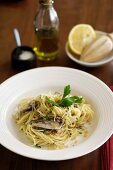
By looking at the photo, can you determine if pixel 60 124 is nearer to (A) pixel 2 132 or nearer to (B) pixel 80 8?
(A) pixel 2 132

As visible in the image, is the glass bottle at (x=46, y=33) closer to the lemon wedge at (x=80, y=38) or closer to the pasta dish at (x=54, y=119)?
the lemon wedge at (x=80, y=38)

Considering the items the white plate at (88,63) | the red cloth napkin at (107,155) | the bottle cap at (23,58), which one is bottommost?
the red cloth napkin at (107,155)

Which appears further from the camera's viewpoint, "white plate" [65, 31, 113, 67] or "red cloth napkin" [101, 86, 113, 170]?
"white plate" [65, 31, 113, 67]

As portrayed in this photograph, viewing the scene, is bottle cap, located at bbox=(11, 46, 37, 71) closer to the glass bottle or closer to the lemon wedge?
the glass bottle

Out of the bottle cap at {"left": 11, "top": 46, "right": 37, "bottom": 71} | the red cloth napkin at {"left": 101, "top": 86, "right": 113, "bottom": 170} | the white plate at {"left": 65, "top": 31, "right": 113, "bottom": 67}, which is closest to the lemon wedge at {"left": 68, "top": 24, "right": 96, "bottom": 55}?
the white plate at {"left": 65, "top": 31, "right": 113, "bottom": 67}

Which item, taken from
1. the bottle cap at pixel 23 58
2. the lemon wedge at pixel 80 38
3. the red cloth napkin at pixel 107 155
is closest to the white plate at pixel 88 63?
the lemon wedge at pixel 80 38

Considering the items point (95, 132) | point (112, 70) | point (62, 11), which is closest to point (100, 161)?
point (95, 132)
